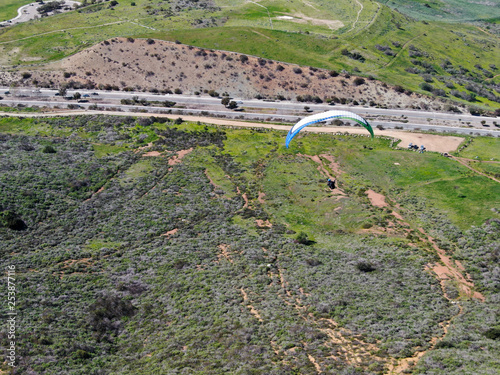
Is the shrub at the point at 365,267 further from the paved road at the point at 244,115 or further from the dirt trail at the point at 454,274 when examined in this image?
the paved road at the point at 244,115

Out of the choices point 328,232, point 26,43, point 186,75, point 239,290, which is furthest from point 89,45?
point 239,290

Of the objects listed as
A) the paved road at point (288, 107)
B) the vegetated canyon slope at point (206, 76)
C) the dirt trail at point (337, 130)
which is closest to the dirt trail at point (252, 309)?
the dirt trail at point (337, 130)

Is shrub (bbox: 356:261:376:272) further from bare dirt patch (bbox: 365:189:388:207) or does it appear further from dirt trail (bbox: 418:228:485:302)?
bare dirt patch (bbox: 365:189:388:207)

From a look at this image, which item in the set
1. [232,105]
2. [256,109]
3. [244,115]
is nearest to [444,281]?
[244,115]

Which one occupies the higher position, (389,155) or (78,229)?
(78,229)

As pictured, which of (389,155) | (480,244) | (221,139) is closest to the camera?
(480,244)

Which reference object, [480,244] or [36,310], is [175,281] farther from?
[480,244]

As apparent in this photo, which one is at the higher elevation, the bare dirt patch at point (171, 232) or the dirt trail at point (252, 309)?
the dirt trail at point (252, 309)

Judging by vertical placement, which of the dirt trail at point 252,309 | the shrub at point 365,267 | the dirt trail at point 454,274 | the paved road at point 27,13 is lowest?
the dirt trail at point 454,274
